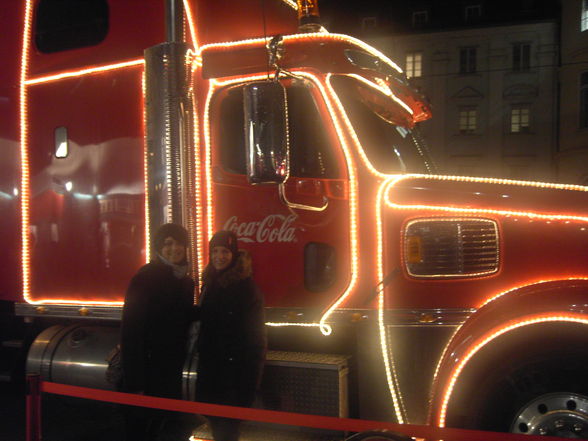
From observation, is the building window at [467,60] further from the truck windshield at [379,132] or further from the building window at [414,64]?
the truck windshield at [379,132]

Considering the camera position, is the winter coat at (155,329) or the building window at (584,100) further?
the building window at (584,100)

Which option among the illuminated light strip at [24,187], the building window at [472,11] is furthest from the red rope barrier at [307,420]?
the building window at [472,11]

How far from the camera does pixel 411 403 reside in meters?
3.75

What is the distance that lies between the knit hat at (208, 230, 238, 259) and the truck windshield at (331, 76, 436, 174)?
1.00 m

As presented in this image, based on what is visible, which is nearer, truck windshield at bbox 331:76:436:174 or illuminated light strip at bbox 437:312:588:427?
illuminated light strip at bbox 437:312:588:427

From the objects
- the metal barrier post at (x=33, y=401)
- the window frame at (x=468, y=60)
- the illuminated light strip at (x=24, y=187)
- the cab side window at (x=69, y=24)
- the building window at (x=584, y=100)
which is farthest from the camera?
the window frame at (x=468, y=60)

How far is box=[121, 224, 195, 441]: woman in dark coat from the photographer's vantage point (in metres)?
3.85

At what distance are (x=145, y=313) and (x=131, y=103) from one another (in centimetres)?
154

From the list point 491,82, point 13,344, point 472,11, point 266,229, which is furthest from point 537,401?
point 472,11

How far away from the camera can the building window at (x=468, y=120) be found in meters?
31.1

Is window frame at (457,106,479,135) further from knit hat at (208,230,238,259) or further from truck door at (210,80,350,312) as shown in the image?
knit hat at (208,230,238,259)

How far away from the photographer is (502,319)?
11.2 feet

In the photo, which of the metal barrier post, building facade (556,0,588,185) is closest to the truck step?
the metal barrier post

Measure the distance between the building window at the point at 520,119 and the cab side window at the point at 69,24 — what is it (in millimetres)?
28530
